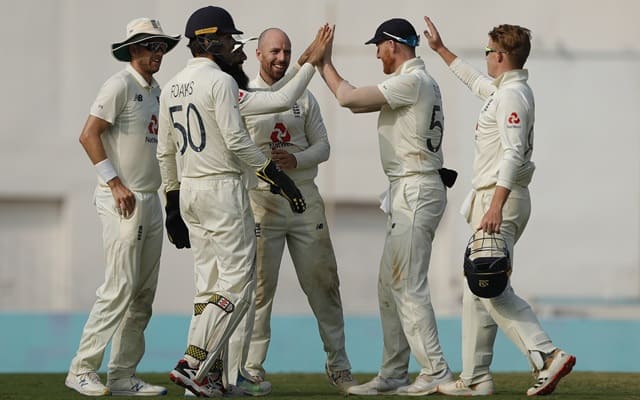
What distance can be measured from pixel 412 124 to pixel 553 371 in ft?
4.84

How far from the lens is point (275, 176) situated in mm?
6191

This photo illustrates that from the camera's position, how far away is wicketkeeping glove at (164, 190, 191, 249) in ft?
21.8

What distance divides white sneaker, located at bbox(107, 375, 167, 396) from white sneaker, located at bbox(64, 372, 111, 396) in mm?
147

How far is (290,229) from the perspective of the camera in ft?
23.6

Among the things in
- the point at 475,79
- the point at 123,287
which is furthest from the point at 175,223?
the point at 475,79

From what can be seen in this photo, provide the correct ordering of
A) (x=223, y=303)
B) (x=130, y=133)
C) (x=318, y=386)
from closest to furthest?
(x=223, y=303) → (x=130, y=133) → (x=318, y=386)

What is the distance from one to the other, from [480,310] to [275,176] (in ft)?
4.15

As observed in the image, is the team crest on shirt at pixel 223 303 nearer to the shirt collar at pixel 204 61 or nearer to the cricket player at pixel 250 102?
the cricket player at pixel 250 102

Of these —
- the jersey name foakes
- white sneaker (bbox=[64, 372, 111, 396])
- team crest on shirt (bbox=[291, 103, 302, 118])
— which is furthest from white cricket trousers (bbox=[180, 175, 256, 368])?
team crest on shirt (bbox=[291, 103, 302, 118])

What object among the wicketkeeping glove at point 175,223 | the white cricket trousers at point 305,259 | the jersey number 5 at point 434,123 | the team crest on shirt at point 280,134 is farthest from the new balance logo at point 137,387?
the jersey number 5 at point 434,123

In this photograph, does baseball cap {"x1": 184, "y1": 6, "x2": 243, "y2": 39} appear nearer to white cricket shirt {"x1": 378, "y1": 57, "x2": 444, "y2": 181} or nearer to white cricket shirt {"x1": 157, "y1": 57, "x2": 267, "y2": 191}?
white cricket shirt {"x1": 157, "y1": 57, "x2": 267, "y2": 191}

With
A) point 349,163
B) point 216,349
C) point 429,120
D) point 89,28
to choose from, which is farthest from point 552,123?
point 216,349

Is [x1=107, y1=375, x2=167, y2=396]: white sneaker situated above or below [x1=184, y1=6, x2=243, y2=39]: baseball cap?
below

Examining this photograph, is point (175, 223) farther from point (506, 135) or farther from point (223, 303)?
point (506, 135)
